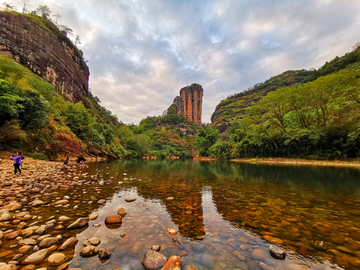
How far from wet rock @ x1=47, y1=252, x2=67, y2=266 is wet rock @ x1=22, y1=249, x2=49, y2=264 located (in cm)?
13

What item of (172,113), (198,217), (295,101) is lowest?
(198,217)

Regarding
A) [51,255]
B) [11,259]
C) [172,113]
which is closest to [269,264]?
[51,255]

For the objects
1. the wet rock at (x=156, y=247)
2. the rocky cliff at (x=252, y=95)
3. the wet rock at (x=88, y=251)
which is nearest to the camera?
the wet rock at (x=88, y=251)

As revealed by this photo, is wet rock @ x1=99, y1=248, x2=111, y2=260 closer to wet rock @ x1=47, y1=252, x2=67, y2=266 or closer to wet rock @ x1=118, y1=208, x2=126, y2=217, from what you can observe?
wet rock @ x1=47, y1=252, x2=67, y2=266

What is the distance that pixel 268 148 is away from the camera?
36594mm

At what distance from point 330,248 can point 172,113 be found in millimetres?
135844

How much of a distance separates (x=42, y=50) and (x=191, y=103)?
120 metres

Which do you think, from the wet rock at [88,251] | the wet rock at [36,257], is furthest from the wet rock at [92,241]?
the wet rock at [36,257]

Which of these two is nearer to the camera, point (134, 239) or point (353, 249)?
point (353, 249)

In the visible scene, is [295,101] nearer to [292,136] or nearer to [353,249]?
[292,136]

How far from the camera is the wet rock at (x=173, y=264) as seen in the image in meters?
2.20

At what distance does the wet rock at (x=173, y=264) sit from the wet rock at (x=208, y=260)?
41 cm

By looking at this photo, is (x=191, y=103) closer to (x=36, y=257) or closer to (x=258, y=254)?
(x=258, y=254)

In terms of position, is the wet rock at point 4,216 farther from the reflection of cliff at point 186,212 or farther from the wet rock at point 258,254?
the wet rock at point 258,254
